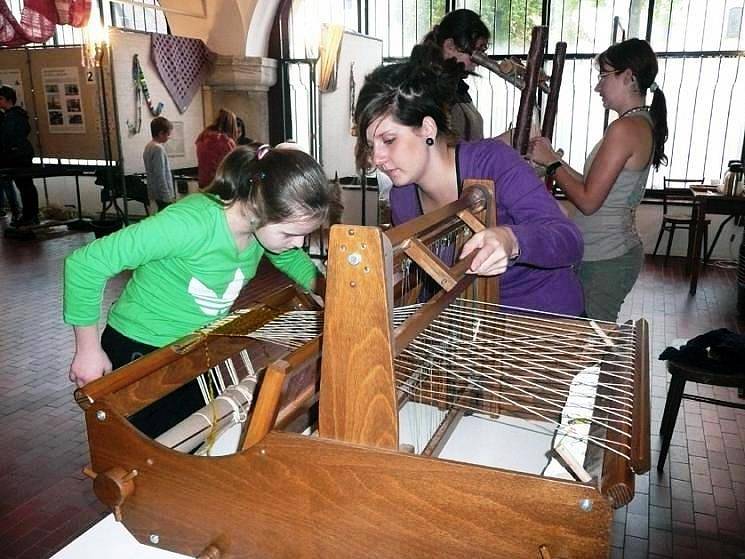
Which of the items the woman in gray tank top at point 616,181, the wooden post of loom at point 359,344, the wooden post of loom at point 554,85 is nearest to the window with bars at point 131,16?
the wooden post of loom at point 554,85

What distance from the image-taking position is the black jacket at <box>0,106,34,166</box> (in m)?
7.78

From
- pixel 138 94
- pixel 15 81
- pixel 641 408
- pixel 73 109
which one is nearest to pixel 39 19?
pixel 138 94

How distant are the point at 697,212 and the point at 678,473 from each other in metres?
3.67

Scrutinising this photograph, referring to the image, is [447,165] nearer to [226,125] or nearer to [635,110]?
[635,110]

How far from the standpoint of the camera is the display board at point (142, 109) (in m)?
6.97

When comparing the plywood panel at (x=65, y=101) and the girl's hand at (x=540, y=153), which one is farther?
the plywood panel at (x=65, y=101)

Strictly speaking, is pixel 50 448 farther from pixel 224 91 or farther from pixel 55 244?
pixel 224 91

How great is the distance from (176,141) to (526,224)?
740 cm

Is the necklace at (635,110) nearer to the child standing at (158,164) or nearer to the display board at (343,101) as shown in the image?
the display board at (343,101)

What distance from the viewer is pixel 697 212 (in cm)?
571

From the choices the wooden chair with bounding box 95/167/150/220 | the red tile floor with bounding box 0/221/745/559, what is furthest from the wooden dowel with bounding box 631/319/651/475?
the wooden chair with bounding box 95/167/150/220

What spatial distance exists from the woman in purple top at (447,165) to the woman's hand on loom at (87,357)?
76cm

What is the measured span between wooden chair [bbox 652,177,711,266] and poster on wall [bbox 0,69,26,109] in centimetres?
804

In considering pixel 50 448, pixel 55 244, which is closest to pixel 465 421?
pixel 50 448
